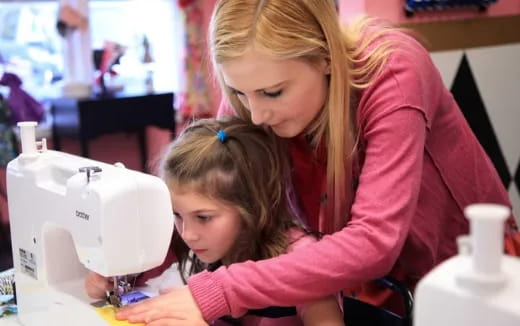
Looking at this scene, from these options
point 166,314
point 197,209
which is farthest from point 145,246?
point 197,209

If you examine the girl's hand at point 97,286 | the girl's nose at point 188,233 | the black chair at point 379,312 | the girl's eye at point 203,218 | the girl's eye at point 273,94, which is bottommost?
the black chair at point 379,312

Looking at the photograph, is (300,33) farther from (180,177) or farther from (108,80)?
(108,80)

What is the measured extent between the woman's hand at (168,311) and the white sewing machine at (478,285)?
0.43 meters

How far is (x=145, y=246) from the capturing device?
0.99 meters

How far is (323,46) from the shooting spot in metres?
1.13

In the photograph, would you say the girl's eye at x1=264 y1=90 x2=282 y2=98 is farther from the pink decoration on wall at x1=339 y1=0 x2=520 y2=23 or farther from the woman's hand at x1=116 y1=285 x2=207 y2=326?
the pink decoration on wall at x1=339 y1=0 x2=520 y2=23

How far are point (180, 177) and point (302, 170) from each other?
0.25 meters

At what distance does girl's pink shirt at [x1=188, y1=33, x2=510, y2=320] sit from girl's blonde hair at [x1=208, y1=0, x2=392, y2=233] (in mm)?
32

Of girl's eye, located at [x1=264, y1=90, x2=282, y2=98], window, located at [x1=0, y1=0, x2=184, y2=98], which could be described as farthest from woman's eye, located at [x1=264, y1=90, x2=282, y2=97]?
window, located at [x1=0, y1=0, x2=184, y2=98]

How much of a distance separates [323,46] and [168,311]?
51 cm

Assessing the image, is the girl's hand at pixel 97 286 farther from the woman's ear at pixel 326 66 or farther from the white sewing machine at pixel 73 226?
the woman's ear at pixel 326 66

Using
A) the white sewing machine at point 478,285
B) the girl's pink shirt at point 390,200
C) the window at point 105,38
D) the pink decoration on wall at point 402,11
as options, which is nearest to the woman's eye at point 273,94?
the girl's pink shirt at point 390,200

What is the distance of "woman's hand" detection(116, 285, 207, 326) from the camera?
0.97 m

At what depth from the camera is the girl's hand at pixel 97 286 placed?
1088 millimetres
